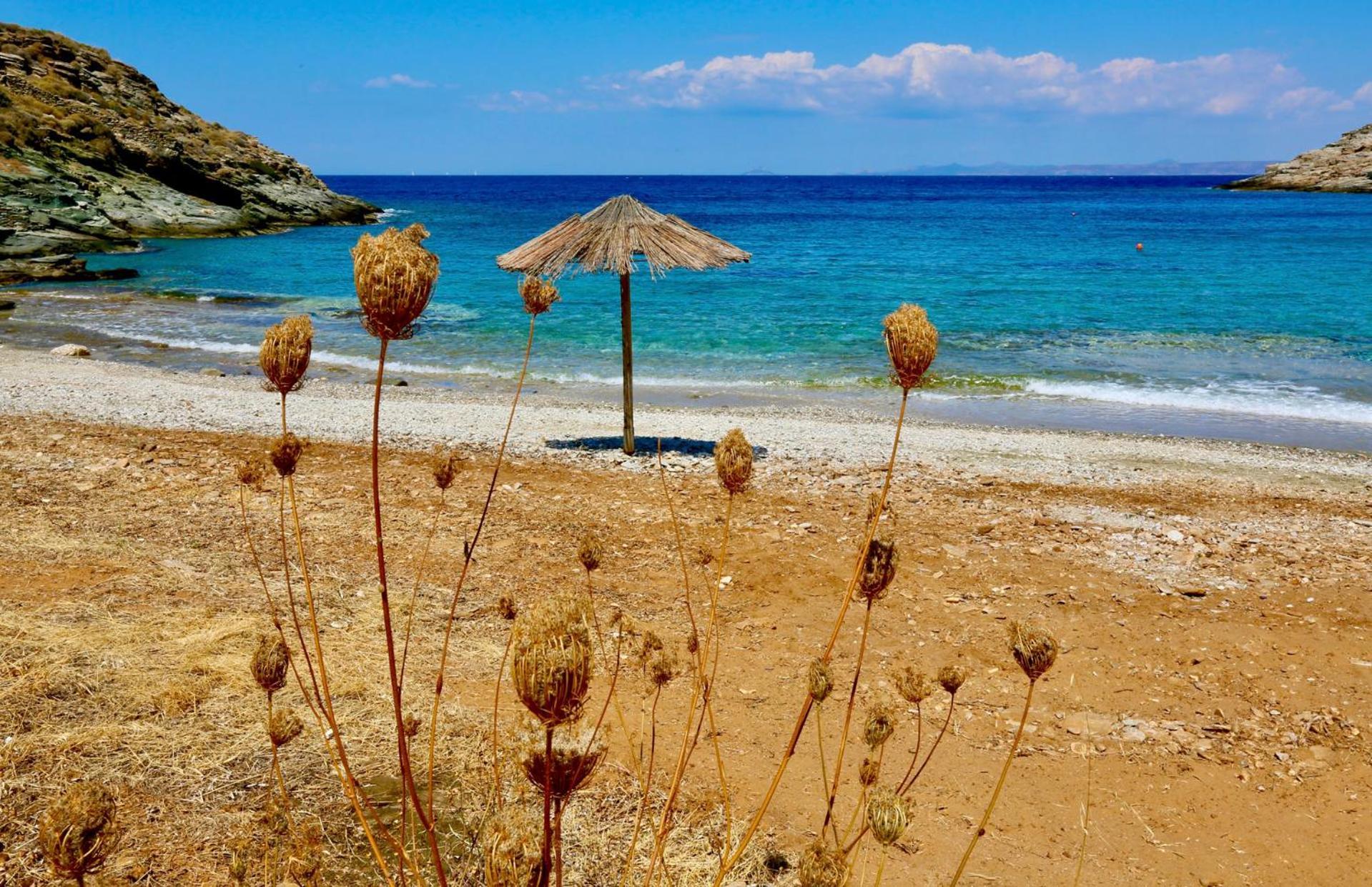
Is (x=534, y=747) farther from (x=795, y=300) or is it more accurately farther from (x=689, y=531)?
(x=795, y=300)

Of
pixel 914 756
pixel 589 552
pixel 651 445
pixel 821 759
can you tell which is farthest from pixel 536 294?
pixel 651 445

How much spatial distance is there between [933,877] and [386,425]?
9955 mm

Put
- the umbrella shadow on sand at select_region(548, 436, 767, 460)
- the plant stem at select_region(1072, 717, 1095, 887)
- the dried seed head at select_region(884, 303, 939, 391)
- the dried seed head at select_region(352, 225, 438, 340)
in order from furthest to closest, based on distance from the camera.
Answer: the umbrella shadow on sand at select_region(548, 436, 767, 460)
the plant stem at select_region(1072, 717, 1095, 887)
the dried seed head at select_region(884, 303, 939, 391)
the dried seed head at select_region(352, 225, 438, 340)

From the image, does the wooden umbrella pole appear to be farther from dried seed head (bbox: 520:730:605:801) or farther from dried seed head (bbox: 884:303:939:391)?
dried seed head (bbox: 520:730:605:801)

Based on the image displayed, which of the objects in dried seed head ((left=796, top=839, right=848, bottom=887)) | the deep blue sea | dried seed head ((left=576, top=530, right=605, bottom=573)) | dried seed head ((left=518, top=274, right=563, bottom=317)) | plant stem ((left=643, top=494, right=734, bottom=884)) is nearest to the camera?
dried seed head ((left=796, top=839, right=848, bottom=887))

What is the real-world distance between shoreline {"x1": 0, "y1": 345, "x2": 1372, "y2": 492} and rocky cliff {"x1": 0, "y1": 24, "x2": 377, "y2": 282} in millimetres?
21398

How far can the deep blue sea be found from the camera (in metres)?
16.4

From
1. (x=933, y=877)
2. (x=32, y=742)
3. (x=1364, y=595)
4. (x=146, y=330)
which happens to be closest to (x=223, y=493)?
(x=32, y=742)

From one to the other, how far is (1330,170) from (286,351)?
113 metres

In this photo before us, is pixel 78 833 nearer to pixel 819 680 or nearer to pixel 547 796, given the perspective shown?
pixel 547 796

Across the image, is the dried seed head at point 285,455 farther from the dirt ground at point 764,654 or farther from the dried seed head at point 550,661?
the dirt ground at point 764,654

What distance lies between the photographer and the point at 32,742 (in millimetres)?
3908

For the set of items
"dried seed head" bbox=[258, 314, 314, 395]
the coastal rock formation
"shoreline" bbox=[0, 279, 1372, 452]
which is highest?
the coastal rock formation

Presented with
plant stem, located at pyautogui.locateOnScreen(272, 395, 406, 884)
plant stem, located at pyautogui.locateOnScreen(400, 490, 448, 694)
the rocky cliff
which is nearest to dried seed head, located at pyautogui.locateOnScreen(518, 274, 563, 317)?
plant stem, located at pyautogui.locateOnScreen(400, 490, 448, 694)
